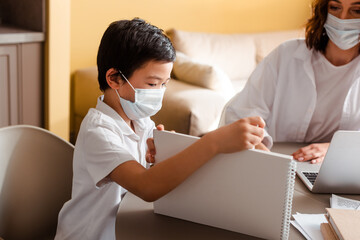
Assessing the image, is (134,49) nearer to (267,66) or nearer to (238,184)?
(238,184)

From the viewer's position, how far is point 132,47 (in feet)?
4.16

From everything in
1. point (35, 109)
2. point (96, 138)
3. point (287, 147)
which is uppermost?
point (96, 138)

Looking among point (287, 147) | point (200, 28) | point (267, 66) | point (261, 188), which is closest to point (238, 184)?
point (261, 188)

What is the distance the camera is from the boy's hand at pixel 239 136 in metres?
0.94

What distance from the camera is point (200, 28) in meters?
4.18

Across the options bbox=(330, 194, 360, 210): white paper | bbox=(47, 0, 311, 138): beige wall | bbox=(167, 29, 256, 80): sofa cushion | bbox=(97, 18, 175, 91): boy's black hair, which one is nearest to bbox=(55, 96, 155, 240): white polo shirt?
bbox=(97, 18, 175, 91): boy's black hair

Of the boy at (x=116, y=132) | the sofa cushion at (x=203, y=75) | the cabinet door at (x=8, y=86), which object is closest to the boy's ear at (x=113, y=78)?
the boy at (x=116, y=132)

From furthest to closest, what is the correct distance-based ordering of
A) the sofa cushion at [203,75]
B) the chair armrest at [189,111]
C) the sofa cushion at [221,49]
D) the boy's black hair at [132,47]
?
the sofa cushion at [221,49] → the sofa cushion at [203,75] → the chair armrest at [189,111] → the boy's black hair at [132,47]

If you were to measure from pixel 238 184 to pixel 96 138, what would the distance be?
386mm

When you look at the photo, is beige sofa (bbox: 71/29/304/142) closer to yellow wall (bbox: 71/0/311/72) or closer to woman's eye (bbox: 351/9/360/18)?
yellow wall (bbox: 71/0/311/72)

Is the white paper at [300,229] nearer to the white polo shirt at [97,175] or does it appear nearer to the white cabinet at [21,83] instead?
the white polo shirt at [97,175]

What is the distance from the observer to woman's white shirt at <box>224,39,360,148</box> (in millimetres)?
1773

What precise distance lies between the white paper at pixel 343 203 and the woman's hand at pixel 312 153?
23 centimetres

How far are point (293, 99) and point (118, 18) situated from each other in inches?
81.0
